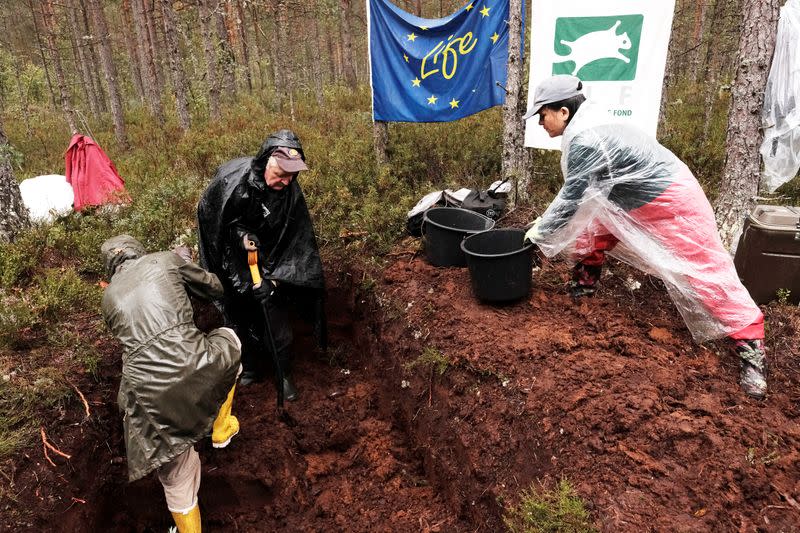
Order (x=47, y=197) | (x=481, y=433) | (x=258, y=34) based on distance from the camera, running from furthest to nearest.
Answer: (x=258, y=34)
(x=47, y=197)
(x=481, y=433)

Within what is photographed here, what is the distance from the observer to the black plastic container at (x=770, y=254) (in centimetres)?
343

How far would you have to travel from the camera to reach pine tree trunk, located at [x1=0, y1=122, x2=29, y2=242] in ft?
15.6

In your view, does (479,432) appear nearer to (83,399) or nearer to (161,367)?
(161,367)

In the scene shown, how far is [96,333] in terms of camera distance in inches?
148

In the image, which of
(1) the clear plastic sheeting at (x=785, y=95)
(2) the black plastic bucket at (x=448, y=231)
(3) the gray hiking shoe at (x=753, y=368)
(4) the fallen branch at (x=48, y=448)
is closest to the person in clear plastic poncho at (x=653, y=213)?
(3) the gray hiking shoe at (x=753, y=368)

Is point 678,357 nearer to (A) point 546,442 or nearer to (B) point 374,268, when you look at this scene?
(A) point 546,442

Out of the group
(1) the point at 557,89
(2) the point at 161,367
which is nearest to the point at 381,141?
(1) the point at 557,89

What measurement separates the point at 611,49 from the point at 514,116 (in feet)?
3.31

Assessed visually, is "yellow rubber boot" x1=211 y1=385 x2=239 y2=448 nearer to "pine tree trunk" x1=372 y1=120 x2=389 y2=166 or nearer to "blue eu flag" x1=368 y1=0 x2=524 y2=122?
"pine tree trunk" x1=372 y1=120 x2=389 y2=166

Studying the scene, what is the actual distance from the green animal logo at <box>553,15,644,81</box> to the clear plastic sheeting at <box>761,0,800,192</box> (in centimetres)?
103

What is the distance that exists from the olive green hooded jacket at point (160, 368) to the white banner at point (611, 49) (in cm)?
338

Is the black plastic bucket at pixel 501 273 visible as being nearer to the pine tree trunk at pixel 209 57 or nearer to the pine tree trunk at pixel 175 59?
the pine tree trunk at pixel 175 59

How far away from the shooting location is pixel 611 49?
170 inches

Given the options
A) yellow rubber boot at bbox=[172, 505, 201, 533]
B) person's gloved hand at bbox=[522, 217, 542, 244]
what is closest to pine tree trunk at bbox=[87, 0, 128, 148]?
yellow rubber boot at bbox=[172, 505, 201, 533]
